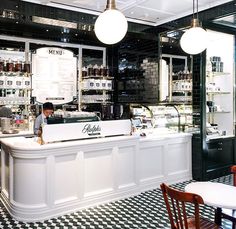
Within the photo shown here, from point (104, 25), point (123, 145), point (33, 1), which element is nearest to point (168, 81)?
point (123, 145)

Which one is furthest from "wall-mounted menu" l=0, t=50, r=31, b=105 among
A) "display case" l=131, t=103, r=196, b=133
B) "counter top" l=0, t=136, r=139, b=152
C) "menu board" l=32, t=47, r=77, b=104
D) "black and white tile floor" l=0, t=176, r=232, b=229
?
"display case" l=131, t=103, r=196, b=133

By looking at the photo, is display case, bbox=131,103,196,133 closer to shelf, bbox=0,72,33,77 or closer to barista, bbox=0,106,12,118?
shelf, bbox=0,72,33,77

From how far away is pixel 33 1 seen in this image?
519 cm

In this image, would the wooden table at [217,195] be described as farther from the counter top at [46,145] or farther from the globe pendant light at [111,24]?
the globe pendant light at [111,24]

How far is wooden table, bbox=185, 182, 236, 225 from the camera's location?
250cm

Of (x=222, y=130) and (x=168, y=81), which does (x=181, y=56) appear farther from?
(x=222, y=130)

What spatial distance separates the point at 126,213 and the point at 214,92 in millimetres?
3445

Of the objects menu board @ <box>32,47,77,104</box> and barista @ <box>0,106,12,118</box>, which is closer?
barista @ <box>0,106,12,118</box>

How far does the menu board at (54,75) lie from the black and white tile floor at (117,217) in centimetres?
277

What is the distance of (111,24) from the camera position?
9.68ft

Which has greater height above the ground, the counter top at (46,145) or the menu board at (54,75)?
the menu board at (54,75)

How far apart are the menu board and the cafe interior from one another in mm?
23

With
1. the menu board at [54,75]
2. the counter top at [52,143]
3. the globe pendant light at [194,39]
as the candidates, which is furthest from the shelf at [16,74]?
the globe pendant light at [194,39]

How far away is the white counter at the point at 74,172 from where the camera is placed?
12.2ft
